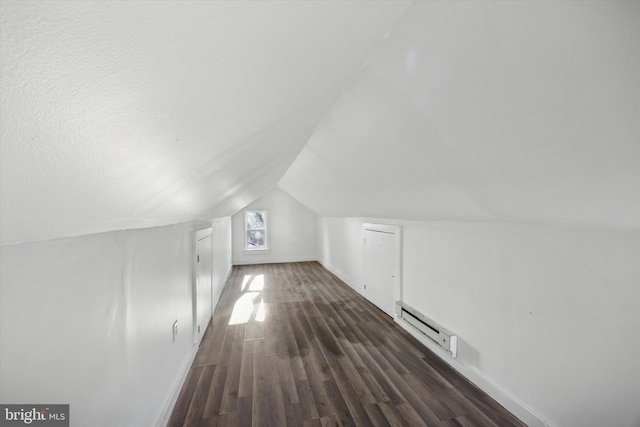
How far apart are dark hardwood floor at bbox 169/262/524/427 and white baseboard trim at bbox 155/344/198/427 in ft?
0.17

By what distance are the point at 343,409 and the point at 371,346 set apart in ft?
3.07

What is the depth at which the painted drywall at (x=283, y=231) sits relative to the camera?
23.4 feet

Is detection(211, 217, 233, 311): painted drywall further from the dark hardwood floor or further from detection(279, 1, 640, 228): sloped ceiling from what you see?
detection(279, 1, 640, 228): sloped ceiling

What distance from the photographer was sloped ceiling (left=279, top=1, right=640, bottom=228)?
2.56 feet

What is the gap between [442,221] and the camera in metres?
2.51

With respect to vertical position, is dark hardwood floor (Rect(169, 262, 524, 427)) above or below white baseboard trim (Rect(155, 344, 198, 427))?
below

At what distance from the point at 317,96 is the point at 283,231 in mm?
6408

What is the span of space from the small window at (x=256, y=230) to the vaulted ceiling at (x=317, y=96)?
583 cm

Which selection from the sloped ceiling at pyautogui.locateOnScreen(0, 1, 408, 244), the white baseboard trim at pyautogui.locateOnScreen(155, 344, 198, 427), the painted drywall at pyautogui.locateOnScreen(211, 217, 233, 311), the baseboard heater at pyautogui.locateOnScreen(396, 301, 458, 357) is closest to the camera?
the sloped ceiling at pyautogui.locateOnScreen(0, 1, 408, 244)

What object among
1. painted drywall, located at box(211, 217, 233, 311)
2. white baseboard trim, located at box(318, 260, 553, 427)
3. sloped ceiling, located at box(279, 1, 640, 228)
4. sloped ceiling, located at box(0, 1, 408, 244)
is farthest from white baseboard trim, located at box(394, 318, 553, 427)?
painted drywall, located at box(211, 217, 233, 311)

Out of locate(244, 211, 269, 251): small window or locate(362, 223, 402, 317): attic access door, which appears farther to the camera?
locate(244, 211, 269, 251): small window

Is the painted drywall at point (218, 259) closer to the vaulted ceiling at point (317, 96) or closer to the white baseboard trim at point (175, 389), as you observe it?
the white baseboard trim at point (175, 389)

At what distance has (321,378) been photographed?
87.4 inches

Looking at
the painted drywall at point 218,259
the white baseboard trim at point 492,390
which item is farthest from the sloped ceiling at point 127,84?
the painted drywall at point 218,259
